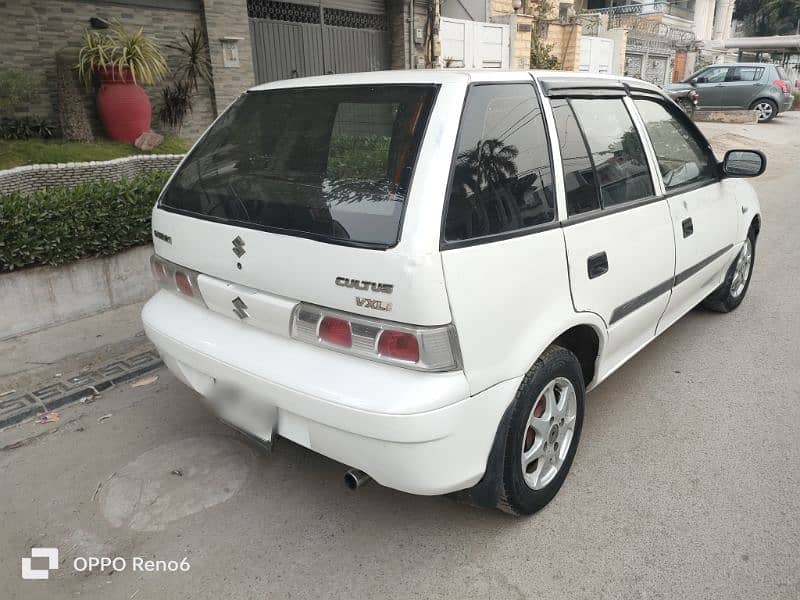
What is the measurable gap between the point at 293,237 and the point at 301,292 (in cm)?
21

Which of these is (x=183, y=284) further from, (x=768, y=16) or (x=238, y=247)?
(x=768, y=16)

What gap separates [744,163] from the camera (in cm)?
399

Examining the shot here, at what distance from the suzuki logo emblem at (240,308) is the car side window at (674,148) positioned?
7.64 feet

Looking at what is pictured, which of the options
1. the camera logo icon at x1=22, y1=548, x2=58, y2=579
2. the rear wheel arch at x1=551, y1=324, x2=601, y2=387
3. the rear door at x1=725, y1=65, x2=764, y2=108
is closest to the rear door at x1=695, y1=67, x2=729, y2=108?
the rear door at x1=725, y1=65, x2=764, y2=108

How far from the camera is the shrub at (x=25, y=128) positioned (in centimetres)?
639

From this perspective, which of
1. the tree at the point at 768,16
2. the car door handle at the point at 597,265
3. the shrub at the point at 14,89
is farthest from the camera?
the tree at the point at 768,16

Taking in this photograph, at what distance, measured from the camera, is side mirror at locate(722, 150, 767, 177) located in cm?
397

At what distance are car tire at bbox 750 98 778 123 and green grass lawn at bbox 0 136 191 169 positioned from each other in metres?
17.9

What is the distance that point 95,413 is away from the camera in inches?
143

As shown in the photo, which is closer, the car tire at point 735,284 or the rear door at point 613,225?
the rear door at point 613,225

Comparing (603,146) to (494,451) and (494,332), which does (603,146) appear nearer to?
(494,332)

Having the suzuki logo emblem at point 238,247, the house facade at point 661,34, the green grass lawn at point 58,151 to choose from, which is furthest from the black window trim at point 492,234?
the house facade at point 661,34

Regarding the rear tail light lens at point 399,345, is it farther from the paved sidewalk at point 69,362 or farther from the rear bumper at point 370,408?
the paved sidewalk at point 69,362

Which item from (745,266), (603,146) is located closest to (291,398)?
(603,146)
